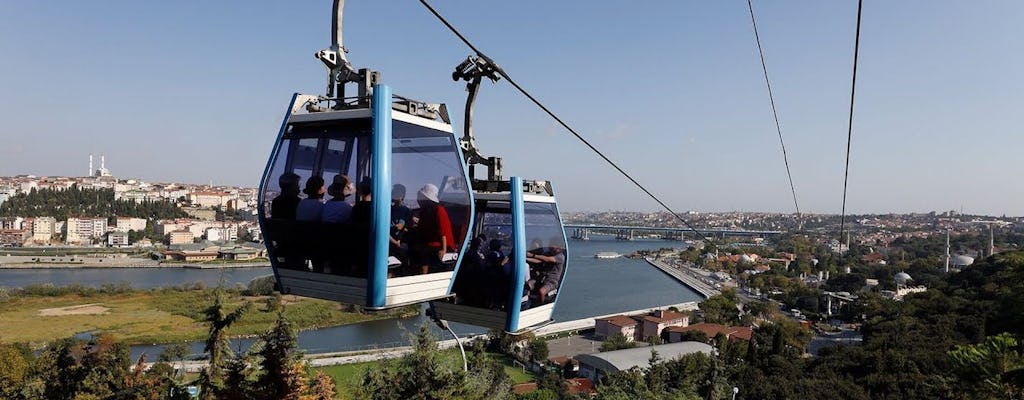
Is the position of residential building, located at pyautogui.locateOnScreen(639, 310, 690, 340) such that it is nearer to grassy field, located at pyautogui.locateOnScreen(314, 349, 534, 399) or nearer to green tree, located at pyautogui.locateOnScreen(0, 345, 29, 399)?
grassy field, located at pyautogui.locateOnScreen(314, 349, 534, 399)

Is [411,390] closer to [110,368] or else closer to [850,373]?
[110,368]

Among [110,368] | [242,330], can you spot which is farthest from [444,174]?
[242,330]

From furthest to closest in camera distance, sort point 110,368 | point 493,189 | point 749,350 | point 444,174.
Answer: point 749,350, point 110,368, point 493,189, point 444,174

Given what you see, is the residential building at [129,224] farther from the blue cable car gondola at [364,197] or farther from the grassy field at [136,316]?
the blue cable car gondola at [364,197]

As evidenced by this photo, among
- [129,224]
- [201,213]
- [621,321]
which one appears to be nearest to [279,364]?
[621,321]

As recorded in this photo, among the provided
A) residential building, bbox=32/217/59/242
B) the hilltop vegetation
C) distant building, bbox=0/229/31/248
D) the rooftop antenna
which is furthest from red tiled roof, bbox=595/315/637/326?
the hilltop vegetation

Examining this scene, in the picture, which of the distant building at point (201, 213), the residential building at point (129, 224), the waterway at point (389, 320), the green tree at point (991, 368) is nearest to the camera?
the green tree at point (991, 368)

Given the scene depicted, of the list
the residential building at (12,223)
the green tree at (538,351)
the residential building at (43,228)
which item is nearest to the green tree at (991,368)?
the green tree at (538,351)
